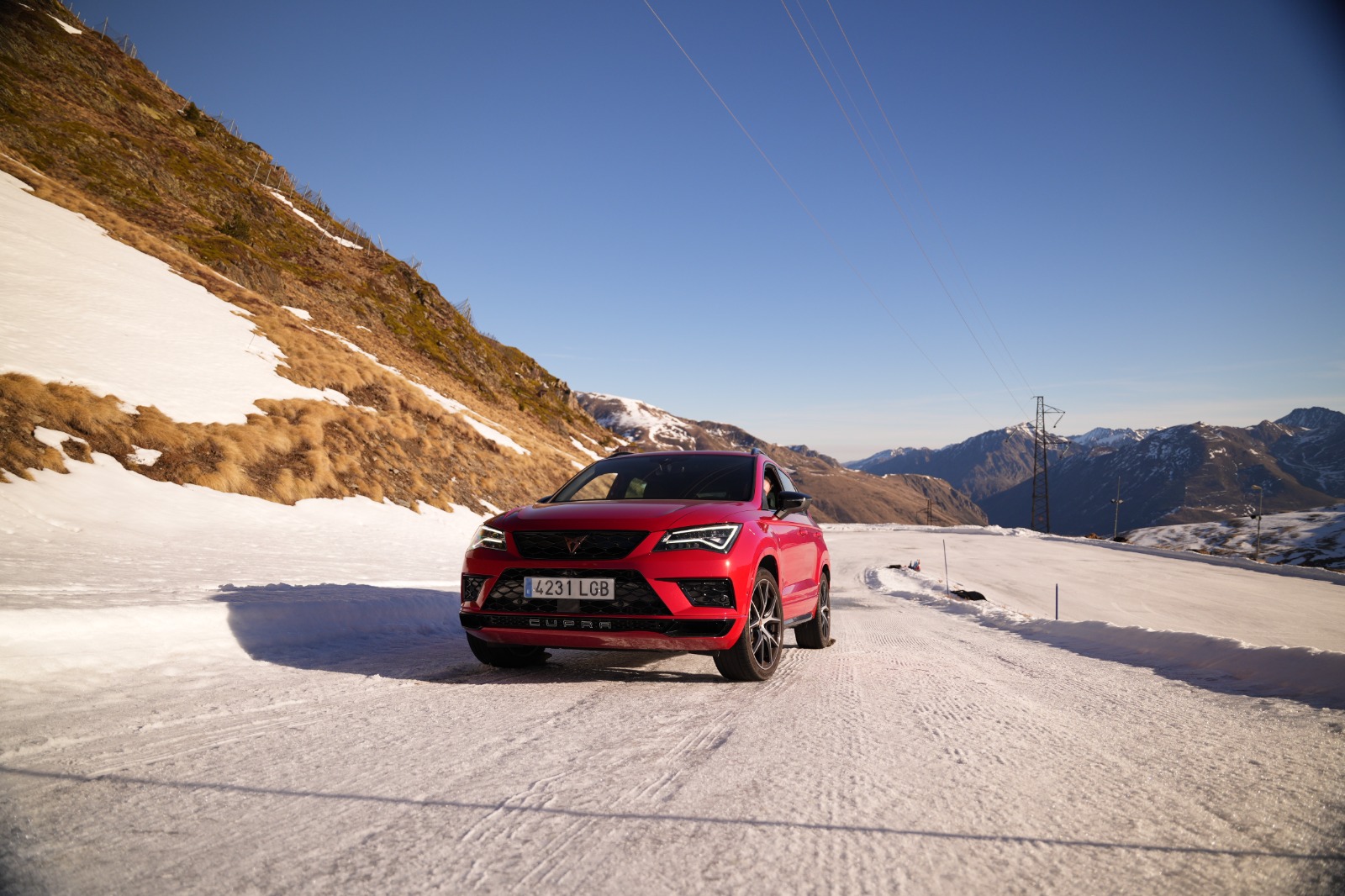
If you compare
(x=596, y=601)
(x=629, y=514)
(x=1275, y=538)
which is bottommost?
(x=596, y=601)

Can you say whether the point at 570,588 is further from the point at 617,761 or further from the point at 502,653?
the point at 617,761

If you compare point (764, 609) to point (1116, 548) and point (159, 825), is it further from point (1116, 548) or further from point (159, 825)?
point (1116, 548)

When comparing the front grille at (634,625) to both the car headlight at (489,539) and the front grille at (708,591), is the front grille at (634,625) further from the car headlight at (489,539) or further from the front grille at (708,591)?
the car headlight at (489,539)

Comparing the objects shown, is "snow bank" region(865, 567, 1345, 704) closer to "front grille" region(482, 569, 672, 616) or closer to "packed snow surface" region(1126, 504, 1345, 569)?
"front grille" region(482, 569, 672, 616)

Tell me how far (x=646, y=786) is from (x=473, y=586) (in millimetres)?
2651

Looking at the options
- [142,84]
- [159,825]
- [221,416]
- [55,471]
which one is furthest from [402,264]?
[159,825]

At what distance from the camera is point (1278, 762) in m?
3.42

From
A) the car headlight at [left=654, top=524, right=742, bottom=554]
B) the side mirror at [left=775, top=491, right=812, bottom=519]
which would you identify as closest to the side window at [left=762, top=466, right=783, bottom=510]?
the side mirror at [left=775, top=491, right=812, bottom=519]

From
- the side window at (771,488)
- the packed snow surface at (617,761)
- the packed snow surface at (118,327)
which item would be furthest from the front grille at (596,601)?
the packed snow surface at (118,327)

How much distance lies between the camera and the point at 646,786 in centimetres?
289

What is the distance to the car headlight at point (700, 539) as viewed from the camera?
4898 mm

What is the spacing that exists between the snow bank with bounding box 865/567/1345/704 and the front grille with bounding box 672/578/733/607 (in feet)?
12.7

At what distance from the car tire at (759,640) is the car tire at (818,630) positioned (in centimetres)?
158

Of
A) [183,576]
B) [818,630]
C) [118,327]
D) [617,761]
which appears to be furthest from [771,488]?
[118,327]
